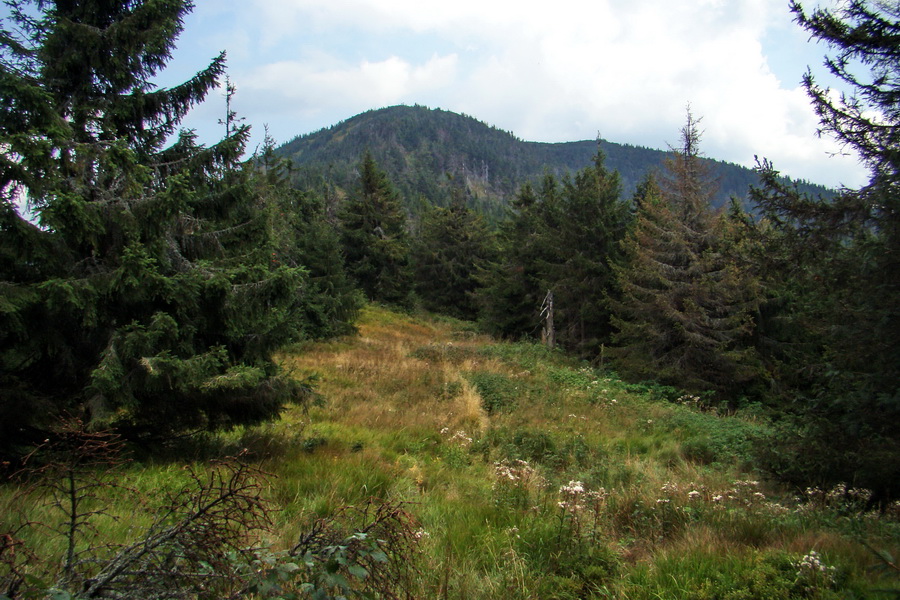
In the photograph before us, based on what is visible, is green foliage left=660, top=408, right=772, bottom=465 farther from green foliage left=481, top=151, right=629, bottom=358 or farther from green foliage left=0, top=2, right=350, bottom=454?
green foliage left=481, top=151, right=629, bottom=358

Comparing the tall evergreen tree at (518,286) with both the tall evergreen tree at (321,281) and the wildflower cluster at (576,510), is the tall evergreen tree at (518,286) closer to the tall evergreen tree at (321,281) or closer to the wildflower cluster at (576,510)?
the tall evergreen tree at (321,281)

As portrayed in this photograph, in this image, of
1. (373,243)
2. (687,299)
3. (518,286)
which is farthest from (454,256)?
(687,299)

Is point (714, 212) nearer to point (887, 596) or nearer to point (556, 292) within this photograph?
point (556, 292)

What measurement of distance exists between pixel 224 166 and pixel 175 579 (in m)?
5.43

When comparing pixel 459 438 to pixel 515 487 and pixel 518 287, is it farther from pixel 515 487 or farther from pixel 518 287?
pixel 518 287

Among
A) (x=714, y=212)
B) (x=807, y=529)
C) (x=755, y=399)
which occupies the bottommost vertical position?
(x=755, y=399)

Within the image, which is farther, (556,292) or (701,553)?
(556,292)

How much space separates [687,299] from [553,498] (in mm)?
12406

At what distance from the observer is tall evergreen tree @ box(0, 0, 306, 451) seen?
13.3 feet

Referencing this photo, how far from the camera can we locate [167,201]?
15.2 ft

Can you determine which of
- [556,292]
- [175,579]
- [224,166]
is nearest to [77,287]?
[224,166]

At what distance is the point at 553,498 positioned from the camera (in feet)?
14.9

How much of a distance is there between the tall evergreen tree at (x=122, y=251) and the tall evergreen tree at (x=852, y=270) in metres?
5.77

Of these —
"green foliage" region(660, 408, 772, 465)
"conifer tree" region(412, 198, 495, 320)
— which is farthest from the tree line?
"conifer tree" region(412, 198, 495, 320)
